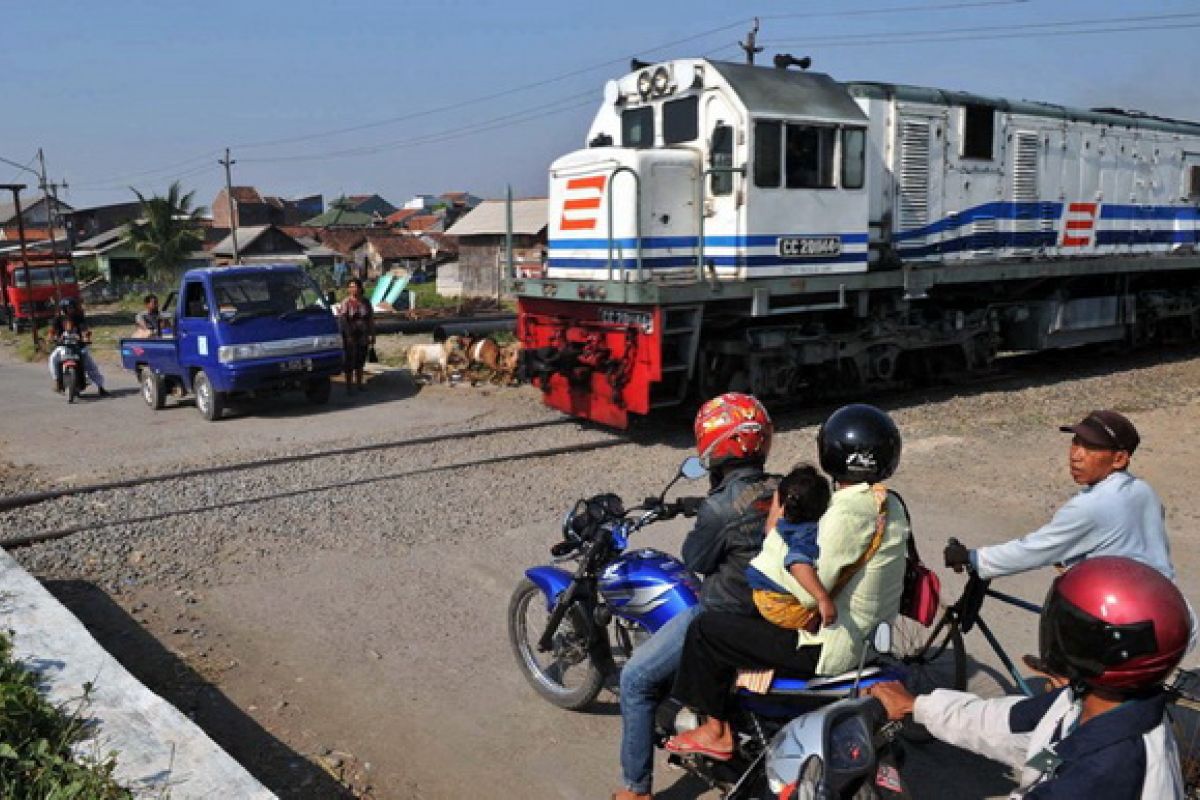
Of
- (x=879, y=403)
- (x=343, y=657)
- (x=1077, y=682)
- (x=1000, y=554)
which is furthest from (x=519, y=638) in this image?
(x=879, y=403)

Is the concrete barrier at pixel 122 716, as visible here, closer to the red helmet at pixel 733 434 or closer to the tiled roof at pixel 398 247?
the red helmet at pixel 733 434

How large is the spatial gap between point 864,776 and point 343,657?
353 centimetres

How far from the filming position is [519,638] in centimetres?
488

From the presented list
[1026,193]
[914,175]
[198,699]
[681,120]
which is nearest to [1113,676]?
[198,699]

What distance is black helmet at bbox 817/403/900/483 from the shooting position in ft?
10.5

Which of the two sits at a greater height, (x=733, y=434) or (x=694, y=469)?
(x=733, y=434)

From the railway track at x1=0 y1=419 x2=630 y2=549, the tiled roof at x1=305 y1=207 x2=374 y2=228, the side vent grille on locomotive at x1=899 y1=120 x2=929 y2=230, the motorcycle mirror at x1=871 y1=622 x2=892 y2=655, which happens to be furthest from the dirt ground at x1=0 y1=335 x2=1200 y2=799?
the tiled roof at x1=305 y1=207 x2=374 y2=228

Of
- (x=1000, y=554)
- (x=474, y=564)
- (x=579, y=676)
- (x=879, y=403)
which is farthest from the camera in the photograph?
(x=879, y=403)

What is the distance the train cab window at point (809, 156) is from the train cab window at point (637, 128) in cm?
170

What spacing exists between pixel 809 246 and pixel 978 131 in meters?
3.81

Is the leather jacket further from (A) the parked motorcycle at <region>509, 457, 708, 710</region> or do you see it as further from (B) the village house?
(B) the village house

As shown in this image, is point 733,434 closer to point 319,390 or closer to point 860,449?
point 860,449

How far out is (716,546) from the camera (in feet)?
11.2

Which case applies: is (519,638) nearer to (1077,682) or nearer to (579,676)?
(579,676)
